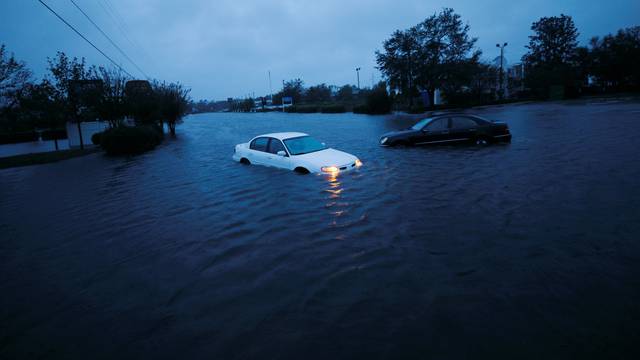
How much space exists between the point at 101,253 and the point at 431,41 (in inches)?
2066

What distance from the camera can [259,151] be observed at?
474 inches

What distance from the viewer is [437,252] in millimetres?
4820

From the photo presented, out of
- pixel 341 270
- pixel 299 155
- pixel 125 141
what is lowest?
pixel 341 270

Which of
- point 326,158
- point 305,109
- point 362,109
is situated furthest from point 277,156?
point 305,109

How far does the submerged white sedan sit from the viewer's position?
33.3 feet

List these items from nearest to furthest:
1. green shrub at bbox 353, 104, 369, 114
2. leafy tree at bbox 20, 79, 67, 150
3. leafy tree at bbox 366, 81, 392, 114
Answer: leafy tree at bbox 20, 79, 67, 150, leafy tree at bbox 366, 81, 392, 114, green shrub at bbox 353, 104, 369, 114

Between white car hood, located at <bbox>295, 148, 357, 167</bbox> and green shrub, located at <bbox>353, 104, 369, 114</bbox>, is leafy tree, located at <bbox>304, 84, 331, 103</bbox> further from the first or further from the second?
white car hood, located at <bbox>295, 148, 357, 167</bbox>

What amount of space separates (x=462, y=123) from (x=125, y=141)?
19027 mm

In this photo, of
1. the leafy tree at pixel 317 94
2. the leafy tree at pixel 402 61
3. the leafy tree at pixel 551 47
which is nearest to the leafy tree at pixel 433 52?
the leafy tree at pixel 402 61

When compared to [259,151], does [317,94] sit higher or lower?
higher

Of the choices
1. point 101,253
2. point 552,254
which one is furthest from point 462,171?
point 101,253

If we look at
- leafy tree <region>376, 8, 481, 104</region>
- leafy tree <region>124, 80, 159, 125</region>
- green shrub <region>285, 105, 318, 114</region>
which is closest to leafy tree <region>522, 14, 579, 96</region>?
leafy tree <region>376, 8, 481, 104</region>

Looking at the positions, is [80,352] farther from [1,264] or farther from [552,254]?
[552,254]

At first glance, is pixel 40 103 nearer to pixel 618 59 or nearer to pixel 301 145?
pixel 301 145
